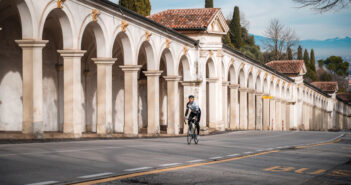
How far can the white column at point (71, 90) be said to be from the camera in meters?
21.6

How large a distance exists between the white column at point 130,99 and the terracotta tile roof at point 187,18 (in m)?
11.5

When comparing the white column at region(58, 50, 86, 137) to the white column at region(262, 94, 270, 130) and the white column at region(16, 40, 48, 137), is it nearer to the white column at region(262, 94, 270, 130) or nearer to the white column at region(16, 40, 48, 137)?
the white column at region(16, 40, 48, 137)

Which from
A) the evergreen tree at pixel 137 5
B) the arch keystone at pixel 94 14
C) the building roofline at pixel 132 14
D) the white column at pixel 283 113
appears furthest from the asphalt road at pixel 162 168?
the white column at pixel 283 113

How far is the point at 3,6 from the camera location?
22703 millimetres

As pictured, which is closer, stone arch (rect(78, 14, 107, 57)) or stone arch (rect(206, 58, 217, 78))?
stone arch (rect(78, 14, 107, 57))

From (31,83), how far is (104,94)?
6005 mm

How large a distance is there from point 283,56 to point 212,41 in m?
59.9

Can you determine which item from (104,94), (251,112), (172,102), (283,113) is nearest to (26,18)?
(104,94)

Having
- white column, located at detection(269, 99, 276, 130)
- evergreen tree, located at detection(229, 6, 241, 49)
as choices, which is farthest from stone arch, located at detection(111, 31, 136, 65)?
evergreen tree, located at detection(229, 6, 241, 49)

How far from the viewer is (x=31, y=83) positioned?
19.0 m

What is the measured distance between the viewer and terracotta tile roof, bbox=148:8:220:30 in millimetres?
38472

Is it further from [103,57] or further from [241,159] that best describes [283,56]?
[241,159]

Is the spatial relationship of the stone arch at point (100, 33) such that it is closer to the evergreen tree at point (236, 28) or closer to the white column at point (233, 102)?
the white column at point (233, 102)

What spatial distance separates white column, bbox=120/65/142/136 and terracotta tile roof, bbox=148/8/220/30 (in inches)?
454
